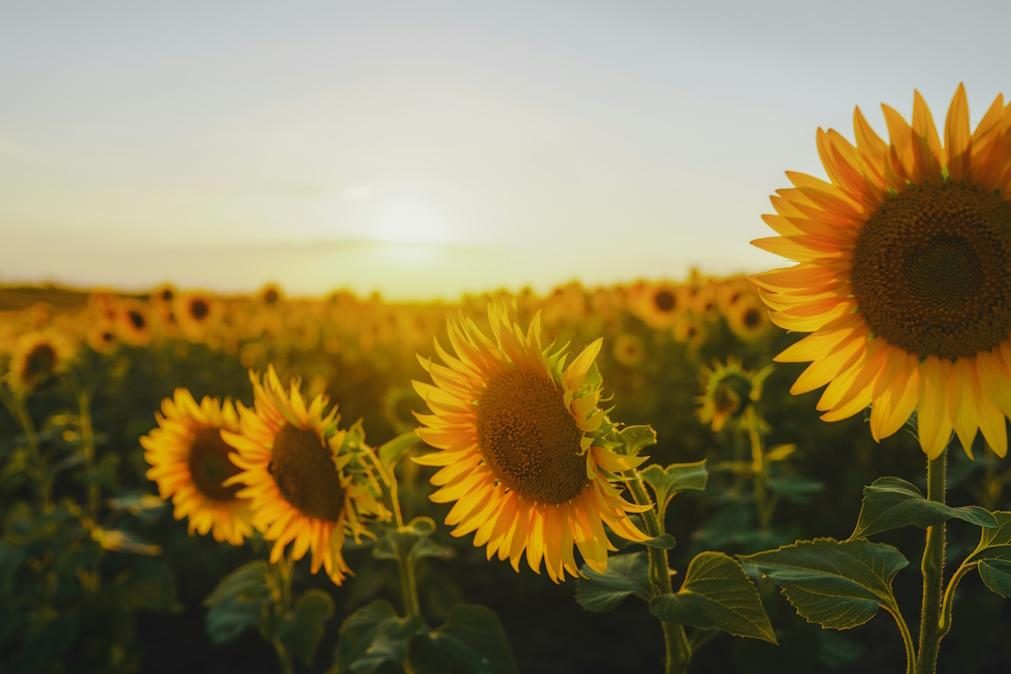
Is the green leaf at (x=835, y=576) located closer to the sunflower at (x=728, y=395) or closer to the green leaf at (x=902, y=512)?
the green leaf at (x=902, y=512)

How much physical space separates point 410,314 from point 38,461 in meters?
7.32

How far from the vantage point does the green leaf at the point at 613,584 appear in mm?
2037

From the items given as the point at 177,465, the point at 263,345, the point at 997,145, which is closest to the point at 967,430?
the point at 997,145

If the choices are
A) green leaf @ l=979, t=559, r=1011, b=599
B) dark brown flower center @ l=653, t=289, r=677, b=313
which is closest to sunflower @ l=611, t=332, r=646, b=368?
dark brown flower center @ l=653, t=289, r=677, b=313

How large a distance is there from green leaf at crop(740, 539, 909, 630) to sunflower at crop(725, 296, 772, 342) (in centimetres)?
643

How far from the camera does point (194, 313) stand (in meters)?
10.8

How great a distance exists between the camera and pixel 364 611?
270cm

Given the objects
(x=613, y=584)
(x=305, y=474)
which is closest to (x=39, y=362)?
(x=305, y=474)

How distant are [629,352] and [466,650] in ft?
21.2

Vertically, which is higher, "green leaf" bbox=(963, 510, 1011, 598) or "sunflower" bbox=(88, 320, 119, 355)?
"green leaf" bbox=(963, 510, 1011, 598)

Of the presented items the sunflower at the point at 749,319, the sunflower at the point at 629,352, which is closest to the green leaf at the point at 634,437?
the sunflower at the point at 749,319

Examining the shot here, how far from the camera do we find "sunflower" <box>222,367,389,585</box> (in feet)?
8.33

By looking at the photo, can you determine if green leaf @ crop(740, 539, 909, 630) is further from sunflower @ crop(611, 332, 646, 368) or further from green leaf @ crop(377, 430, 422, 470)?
sunflower @ crop(611, 332, 646, 368)

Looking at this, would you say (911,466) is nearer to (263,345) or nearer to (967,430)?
(967,430)
